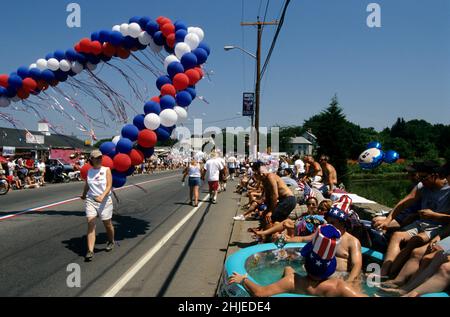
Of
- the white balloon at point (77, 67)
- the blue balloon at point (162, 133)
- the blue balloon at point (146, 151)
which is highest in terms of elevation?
the white balloon at point (77, 67)

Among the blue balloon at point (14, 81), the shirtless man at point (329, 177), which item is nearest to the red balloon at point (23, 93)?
the blue balloon at point (14, 81)

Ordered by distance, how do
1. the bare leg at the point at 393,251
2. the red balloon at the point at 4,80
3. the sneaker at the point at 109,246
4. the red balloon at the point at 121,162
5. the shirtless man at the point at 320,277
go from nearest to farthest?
the shirtless man at the point at 320,277 < the bare leg at the point at 393,251 < the sneaker at the point at 109,246 < the red balloon at the point at 121,162 < the red balloon at the point at 4,80

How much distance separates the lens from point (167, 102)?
7473mm

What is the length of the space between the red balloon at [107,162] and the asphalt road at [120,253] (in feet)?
5.14

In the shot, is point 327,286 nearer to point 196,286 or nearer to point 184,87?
point 196,286

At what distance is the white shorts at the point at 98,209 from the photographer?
6.08m

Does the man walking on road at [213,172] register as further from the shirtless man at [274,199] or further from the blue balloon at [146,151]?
the shirtless man at [274,199]

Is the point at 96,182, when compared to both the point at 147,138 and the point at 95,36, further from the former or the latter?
the point at 95,36

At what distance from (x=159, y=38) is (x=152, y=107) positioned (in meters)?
2.53

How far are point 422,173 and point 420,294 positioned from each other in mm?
2151

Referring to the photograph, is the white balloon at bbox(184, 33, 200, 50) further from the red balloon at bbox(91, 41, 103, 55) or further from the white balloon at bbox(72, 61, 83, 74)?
the white balloon at bbox(72, 61, 83, 74)

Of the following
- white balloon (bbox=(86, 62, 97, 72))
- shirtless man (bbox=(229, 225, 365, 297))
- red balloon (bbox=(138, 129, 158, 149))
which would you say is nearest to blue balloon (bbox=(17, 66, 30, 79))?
white balloon (bbox=(86, 62, 97, 72))

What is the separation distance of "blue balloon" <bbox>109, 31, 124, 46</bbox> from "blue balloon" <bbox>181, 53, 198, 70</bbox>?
2069 millimetres

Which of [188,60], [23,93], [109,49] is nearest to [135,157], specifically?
[188,60]
